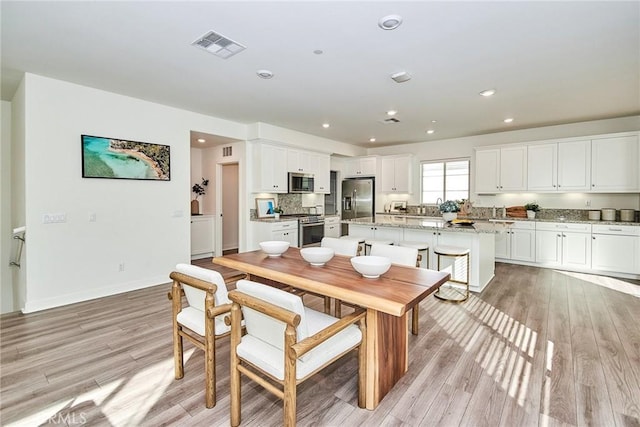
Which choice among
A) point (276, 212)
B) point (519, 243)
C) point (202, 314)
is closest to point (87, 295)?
point (202, 314)

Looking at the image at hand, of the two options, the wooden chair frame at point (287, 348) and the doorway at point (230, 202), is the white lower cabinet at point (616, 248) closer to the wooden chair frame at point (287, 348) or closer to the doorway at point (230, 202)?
the wooden chair frame at point (287, 348)

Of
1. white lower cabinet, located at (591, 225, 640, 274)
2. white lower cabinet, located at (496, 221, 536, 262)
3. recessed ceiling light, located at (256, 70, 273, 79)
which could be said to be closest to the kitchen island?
white lower cabinet, located at (496, 221, 536, 262)

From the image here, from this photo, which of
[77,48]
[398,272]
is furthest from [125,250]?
[398,272]

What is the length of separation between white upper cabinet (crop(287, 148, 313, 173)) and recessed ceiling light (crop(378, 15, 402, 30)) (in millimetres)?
3913

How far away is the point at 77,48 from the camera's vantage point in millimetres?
2836

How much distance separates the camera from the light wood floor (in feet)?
6.10

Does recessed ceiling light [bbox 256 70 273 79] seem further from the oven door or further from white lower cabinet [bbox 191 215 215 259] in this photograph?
white lower cabinet [bbox 191 215 215 259]

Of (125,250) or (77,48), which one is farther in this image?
(125,250)

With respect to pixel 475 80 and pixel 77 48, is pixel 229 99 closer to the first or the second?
pixel 77 48

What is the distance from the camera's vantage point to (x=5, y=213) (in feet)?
14.0

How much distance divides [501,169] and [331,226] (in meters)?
3.74

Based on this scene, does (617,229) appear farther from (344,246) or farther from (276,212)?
(276,212)

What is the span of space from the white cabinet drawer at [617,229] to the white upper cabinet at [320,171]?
5.01 m

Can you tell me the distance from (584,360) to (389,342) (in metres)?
1.73
